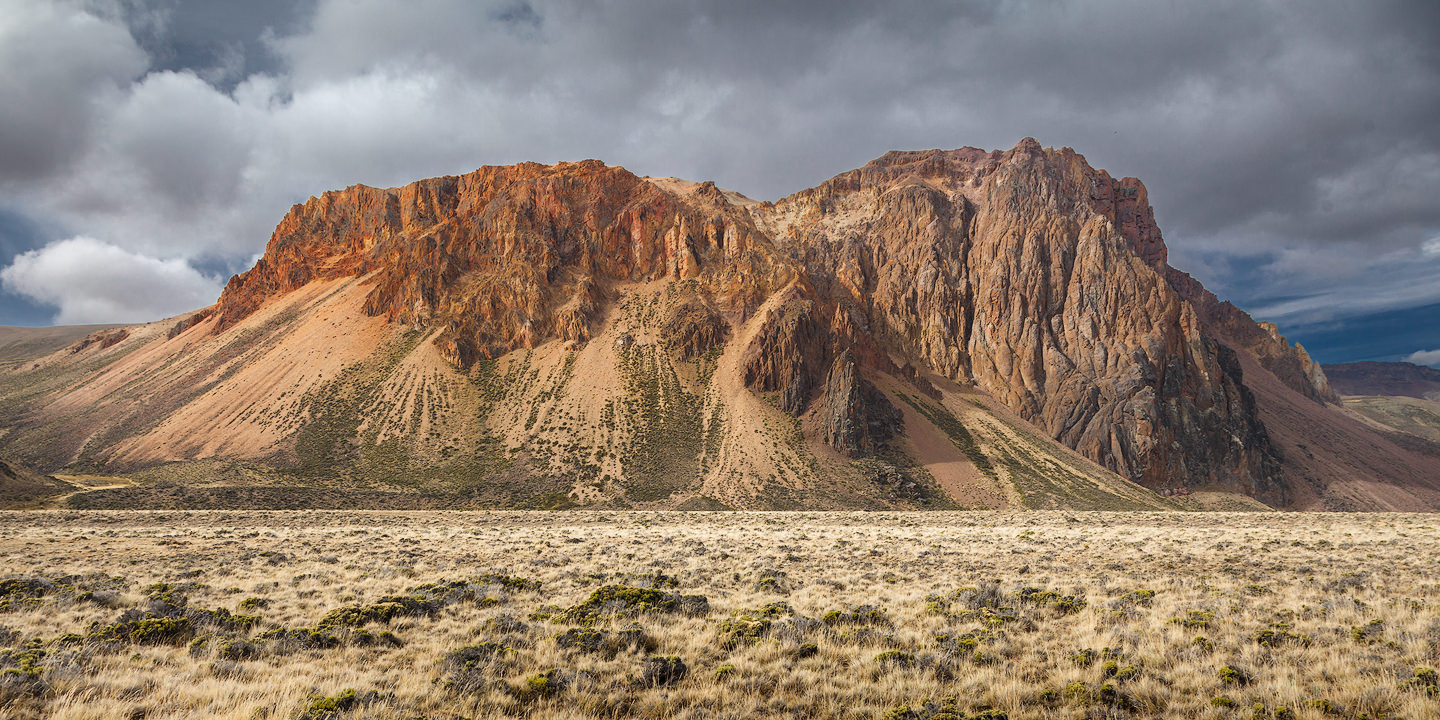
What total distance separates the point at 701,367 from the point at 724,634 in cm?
8652

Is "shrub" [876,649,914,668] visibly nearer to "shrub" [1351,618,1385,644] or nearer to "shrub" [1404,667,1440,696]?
"shrub" [1404,667,1440,696]

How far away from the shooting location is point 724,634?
1120 cm

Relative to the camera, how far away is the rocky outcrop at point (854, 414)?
8319 centimetres

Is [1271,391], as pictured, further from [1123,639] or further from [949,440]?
[1123,639]

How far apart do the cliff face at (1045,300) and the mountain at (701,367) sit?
0.57 meters

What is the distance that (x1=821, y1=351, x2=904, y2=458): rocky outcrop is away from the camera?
83188 mm

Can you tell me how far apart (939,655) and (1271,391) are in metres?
197

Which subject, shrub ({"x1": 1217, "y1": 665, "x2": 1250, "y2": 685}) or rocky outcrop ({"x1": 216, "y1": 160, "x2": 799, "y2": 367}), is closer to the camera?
shrub ({"x1": 1217, "y1": 665, "x2": 1250, "y2": 685})

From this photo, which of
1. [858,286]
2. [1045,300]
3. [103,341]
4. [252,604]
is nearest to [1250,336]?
[1045,300]

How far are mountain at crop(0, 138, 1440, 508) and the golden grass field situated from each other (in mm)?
49390

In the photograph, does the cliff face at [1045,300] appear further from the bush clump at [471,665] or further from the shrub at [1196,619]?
the bush clump at [471,665]

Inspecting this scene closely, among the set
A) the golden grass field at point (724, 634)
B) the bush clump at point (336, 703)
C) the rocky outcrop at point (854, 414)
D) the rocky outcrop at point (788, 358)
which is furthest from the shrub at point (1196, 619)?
the rocky outcrop at point (788, 358)

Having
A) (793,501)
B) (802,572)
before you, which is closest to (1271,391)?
(793,501)

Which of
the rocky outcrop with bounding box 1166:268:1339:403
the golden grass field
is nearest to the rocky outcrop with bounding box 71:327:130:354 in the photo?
the golden grass field
